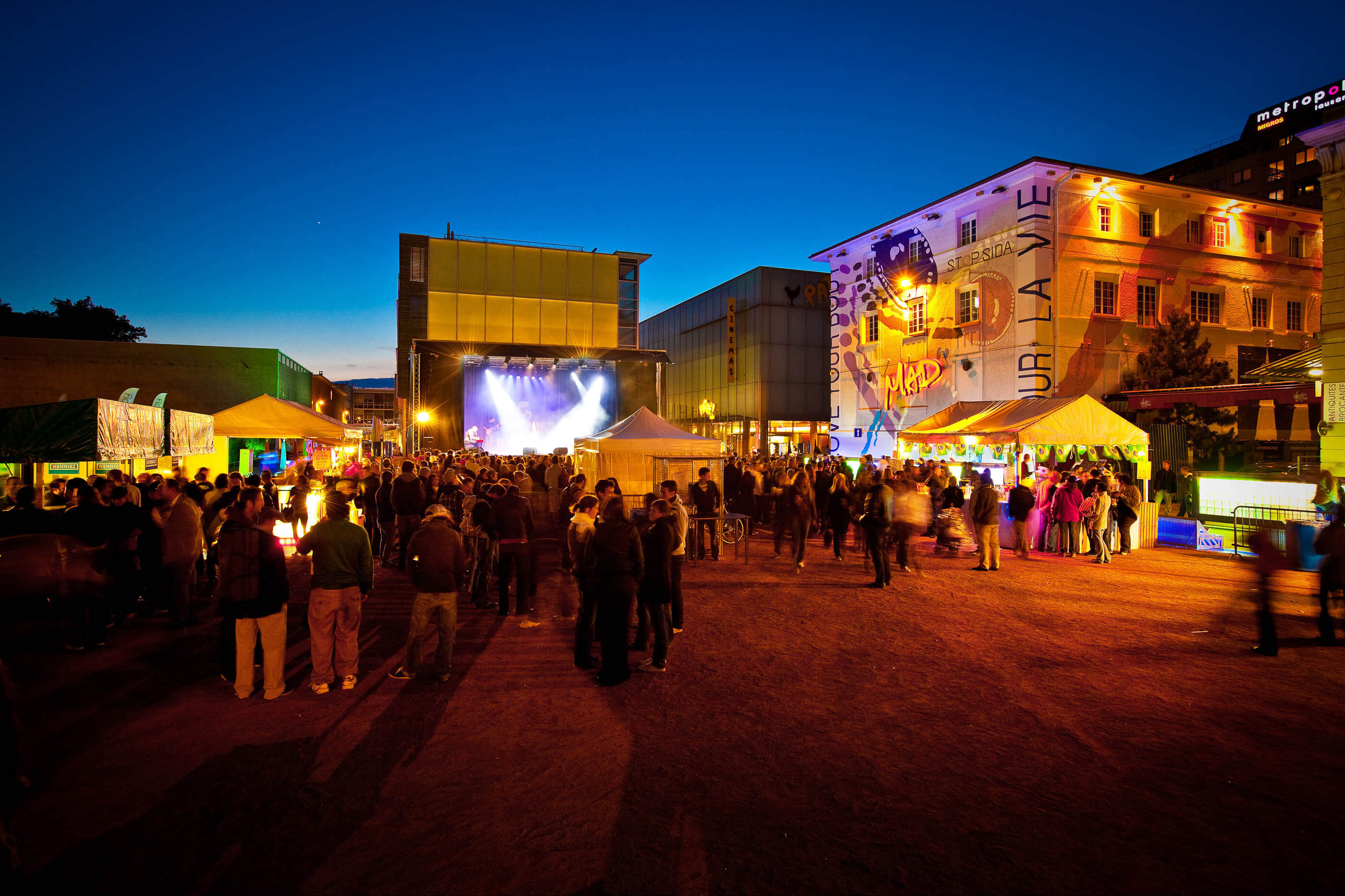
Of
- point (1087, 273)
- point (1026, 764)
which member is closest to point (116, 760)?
point (1026, 764)

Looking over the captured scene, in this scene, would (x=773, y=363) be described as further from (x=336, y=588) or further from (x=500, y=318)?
(x=336, y=588)

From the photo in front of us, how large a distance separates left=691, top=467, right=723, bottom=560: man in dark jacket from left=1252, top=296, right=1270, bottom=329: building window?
24260mm

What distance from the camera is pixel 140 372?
26281 mm

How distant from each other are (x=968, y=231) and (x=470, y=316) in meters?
26.0

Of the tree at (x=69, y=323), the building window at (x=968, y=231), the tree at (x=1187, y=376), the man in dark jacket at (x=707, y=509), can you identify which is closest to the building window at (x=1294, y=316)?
the tree at (x=1187, y=376)

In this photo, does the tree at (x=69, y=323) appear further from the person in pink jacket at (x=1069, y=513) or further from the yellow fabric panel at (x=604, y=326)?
the person in pink jacket at (x=1069, y=513)

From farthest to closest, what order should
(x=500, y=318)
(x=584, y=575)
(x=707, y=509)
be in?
1. (x=500, y=318)
2. (x=707, y=509)
3. (x=584, y=575)

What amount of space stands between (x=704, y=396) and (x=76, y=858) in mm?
40854

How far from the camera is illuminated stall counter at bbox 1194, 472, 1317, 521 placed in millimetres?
11188

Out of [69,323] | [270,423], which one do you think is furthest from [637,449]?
[69,323]

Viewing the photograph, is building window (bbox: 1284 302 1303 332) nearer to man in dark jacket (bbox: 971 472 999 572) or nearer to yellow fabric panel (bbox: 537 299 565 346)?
man in dark jacket (bbox: 971 472 999 572)

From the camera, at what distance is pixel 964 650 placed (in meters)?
6.47

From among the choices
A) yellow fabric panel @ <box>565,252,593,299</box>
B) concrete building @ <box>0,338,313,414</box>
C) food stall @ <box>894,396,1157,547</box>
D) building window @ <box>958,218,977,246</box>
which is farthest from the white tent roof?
yellow fabric panel @ <box>565,252,593,299</box>

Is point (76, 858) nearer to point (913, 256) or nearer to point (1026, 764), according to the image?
point (1026, 764)
